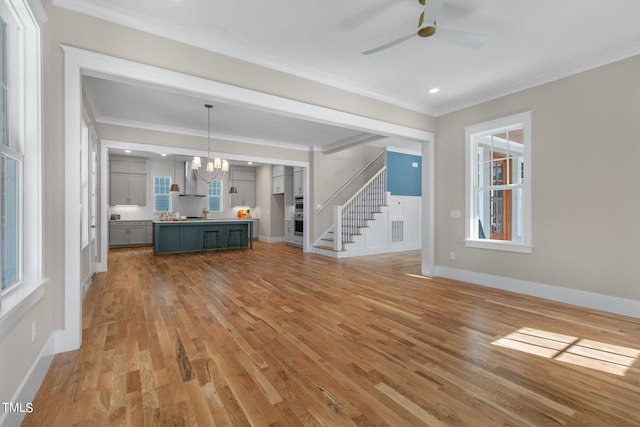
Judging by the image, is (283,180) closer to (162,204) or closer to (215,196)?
(215,196)

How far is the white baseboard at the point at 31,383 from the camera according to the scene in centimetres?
151

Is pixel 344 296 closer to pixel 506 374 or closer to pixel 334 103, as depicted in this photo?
pixel 506 374

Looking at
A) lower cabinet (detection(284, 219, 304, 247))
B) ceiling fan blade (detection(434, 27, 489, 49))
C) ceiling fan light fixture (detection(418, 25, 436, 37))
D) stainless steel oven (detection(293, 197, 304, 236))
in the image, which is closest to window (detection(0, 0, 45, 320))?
ceiling fan light fixture (detection(418, 25, 436, 37))

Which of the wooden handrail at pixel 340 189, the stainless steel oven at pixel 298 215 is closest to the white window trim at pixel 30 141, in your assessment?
the wooden handrail at pixel 340 189

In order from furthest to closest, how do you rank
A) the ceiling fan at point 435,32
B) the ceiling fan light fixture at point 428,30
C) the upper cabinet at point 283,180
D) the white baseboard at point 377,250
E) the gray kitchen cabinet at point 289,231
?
the upper cabinet at point 283,180
the gray kitchen cabinet at point 289,231
the white baseboard at point 377,250
the ceiling fan light fixture at point 428,30
the ceiling fan at point 435,32

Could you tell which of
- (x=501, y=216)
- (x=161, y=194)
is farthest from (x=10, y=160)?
(x=161, y=194)

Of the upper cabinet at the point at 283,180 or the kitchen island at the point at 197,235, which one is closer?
the kitchen island at the point at 197,235

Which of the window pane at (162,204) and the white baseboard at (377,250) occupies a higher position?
the window pane at (162,204)

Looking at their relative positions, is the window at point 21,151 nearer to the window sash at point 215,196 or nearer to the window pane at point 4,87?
the window pane at point 4,87

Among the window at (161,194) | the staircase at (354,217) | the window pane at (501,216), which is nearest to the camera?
the window pane at (501,216)

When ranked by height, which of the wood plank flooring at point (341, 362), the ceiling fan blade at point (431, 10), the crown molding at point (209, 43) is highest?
the crown molding at point (209, 43)

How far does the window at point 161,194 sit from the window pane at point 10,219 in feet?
28.9

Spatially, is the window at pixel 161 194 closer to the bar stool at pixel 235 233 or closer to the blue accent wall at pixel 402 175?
the bar stool at pixel 235 233

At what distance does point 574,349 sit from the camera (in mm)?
2512
